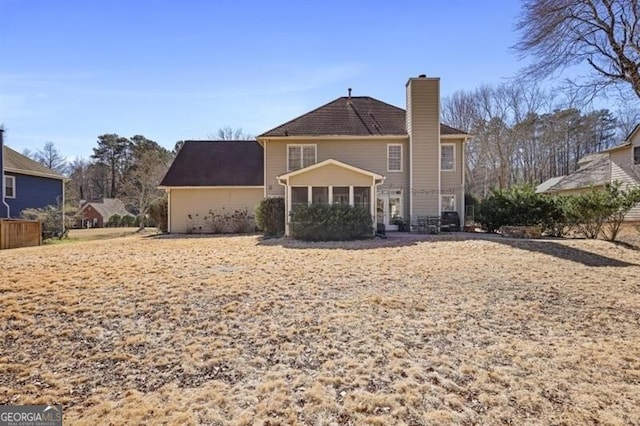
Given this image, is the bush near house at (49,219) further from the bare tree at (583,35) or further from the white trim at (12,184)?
the bare tree at (583,35)

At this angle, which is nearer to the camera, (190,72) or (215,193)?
(190,72)

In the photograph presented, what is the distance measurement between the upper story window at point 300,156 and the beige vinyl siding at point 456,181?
6863 millimetres

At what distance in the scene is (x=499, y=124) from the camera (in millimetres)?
33688

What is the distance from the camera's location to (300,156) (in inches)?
730

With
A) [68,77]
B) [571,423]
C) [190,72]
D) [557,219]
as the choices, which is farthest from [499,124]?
[571,423]

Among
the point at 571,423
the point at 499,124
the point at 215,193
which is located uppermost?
the point at 499,124

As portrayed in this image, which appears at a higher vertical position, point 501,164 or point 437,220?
point 501,164

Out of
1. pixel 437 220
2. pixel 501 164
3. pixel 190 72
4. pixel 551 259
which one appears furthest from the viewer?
pixel 501 164

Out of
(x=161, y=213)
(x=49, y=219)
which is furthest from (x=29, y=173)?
(x=161, y=213)

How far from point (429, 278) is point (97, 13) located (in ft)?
32.2

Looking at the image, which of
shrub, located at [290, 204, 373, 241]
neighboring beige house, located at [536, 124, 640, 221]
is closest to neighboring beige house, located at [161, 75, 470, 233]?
shrub, located at [290, 204, 373, 241]

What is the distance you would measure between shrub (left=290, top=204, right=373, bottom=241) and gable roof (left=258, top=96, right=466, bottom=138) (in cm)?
580

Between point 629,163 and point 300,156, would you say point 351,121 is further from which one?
point 629,163

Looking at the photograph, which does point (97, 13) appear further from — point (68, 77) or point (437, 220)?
point (437, 220)
